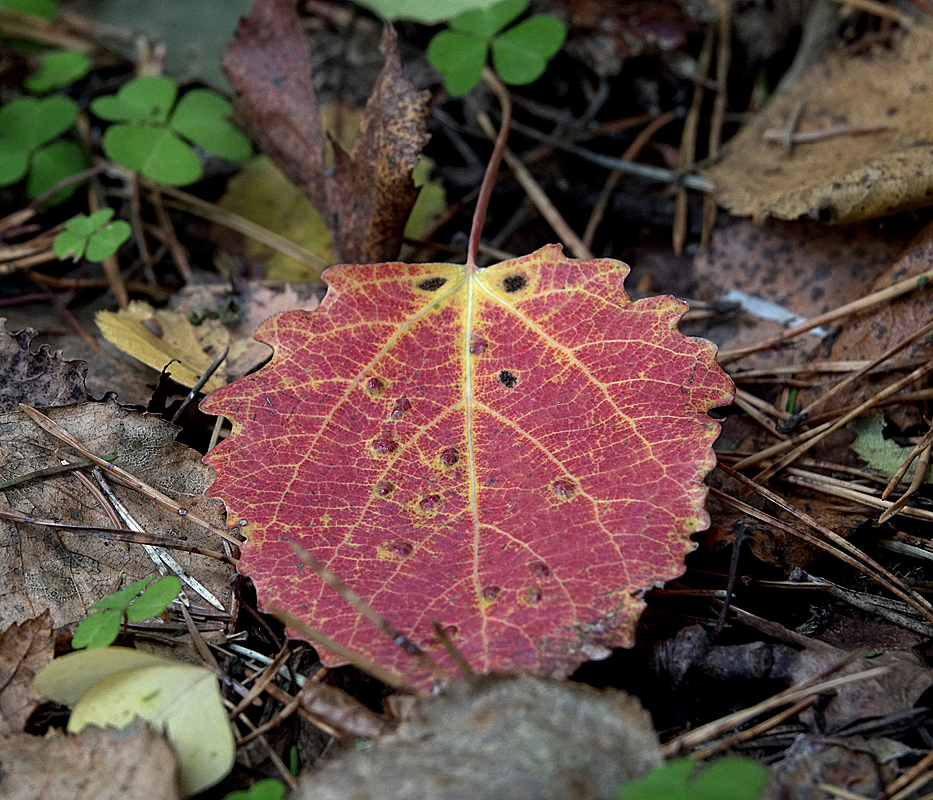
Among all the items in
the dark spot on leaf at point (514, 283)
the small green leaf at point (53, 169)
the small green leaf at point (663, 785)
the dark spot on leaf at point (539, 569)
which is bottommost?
the small green leaf at point (663, 785)

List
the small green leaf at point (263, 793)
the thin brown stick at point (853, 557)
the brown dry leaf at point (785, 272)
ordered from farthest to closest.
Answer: the brown dry leaf at point (785, 272)
the thin brown stick at point (853, 557)
the small green leaf at point (263, 793)

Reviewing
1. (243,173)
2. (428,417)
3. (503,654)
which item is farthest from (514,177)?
(503,654)

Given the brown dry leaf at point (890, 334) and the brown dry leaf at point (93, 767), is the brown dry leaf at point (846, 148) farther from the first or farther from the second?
the brown dry leaf at point (93, 767)

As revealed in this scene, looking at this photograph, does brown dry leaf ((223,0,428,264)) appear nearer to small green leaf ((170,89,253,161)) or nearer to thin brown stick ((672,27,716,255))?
small green leaf ((170,89,253,161))

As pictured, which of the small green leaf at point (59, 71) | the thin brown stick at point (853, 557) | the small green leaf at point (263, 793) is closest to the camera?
the small green leaf at point (263, 793)

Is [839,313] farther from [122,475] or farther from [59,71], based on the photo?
[59,71]

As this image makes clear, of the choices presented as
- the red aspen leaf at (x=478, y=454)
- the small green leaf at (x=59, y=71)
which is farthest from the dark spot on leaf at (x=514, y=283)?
the small green leaf at (x=59, y=71)

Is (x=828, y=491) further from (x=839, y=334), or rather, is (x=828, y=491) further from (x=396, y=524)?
(x=396, y=524)

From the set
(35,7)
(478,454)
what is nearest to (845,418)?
(478,454)
